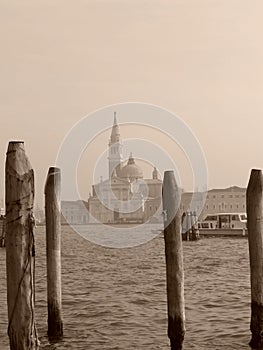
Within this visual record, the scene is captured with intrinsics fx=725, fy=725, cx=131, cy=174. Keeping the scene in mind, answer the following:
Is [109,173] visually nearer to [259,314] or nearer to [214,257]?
[214,257]

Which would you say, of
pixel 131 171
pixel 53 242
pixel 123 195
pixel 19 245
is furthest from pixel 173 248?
pixel 131 171

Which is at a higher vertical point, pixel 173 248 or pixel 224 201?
pixel 224 201

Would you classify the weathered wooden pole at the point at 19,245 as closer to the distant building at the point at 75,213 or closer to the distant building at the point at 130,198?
the distant building at the point at 75,213

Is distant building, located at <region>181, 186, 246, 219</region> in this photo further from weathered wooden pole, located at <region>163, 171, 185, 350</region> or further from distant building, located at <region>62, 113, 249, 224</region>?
weathered wooden pole, located at <region>163, 171, 185, 350</region>

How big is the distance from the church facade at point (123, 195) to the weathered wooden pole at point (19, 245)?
112045mm

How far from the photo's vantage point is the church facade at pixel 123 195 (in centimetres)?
12344

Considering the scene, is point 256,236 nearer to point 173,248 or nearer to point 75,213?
point 173,248

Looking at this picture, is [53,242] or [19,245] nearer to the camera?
[19,245]

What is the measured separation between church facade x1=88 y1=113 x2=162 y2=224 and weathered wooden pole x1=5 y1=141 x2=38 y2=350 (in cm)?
11205

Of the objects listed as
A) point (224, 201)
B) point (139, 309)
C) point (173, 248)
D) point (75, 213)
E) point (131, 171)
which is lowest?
point (139, 309)

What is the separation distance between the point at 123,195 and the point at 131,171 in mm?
6521

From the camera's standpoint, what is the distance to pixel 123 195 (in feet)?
412

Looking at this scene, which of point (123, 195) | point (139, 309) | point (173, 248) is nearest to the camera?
point (173, 248)

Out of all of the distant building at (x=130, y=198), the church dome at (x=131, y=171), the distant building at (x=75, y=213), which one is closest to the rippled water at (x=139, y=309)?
the distant building at (x=75, y=213)
